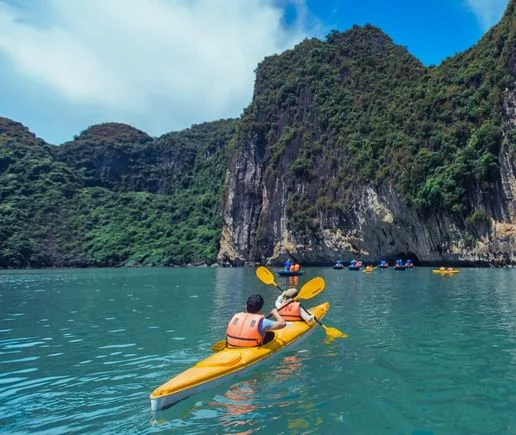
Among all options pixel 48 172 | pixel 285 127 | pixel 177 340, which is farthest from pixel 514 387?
pixel 48 172

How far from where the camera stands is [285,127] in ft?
274

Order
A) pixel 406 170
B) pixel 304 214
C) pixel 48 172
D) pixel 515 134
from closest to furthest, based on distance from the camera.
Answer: pixel 515 134 → pixel 406 170 → pixel 304 214 → pixel 48 172

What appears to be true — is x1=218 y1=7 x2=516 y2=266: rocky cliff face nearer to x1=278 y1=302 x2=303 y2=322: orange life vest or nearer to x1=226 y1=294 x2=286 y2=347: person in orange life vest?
x1=278 y1=302 x2=303 y2=322: orange life vest

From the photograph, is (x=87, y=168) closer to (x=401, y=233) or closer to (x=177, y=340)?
(x=401, y=233)

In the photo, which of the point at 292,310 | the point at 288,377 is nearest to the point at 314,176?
the point at 292,310

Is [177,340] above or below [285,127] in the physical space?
below

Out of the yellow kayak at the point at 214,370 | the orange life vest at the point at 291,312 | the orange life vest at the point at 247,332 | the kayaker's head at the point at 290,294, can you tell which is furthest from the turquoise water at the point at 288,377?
the kayaker's head at the point at 290,294

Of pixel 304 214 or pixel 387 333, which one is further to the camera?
pixel 304 214

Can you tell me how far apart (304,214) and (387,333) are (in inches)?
2282

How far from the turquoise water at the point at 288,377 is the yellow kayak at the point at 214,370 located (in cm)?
17

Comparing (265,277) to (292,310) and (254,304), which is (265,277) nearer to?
(292,310)

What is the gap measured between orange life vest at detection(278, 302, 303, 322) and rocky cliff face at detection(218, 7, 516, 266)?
3680 cm

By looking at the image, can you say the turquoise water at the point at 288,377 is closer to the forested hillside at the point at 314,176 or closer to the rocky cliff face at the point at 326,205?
the rocky cliff face at the point at 326,205

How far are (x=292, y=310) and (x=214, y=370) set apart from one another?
4.71 m
